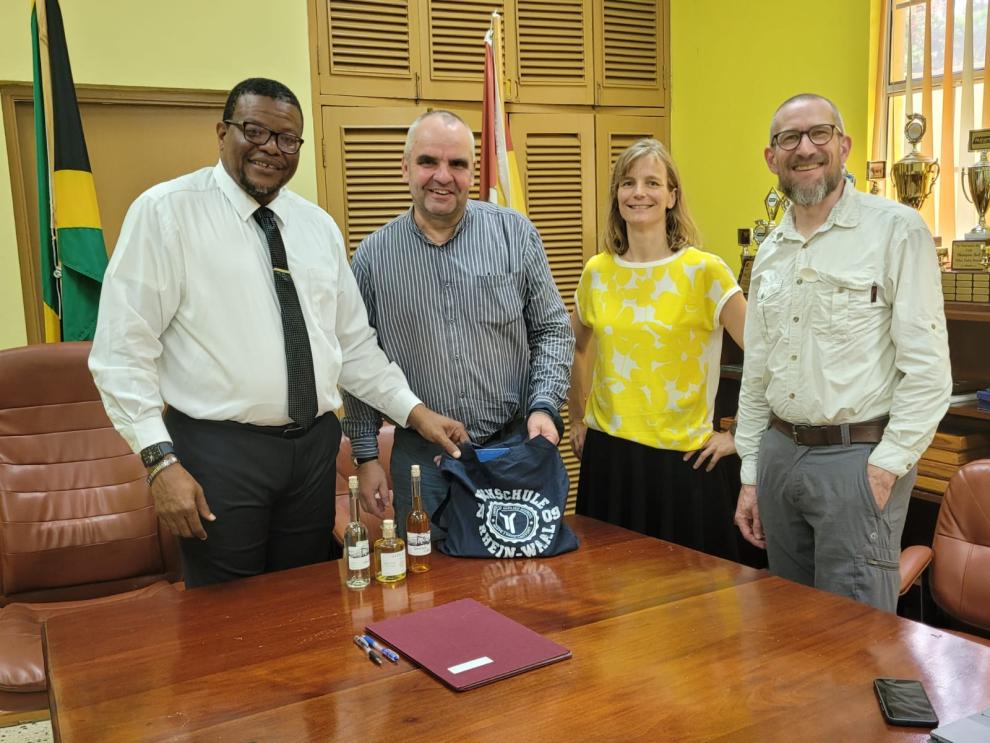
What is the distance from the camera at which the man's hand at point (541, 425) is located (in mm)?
2039

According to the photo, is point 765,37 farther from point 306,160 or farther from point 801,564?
point 801,564

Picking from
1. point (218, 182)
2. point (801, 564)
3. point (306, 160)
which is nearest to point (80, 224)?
point (306, 160)

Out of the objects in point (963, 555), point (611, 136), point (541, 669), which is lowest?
point (963, 555)

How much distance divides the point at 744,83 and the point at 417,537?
3.08m

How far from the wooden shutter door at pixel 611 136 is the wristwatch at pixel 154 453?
9.65 ft

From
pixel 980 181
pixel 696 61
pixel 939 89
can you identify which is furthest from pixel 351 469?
pixel 696 61

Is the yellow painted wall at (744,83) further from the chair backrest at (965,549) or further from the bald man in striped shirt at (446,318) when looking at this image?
the bald man in striped shirt at (446,318)

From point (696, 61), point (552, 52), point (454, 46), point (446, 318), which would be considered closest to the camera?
point (446, 318)

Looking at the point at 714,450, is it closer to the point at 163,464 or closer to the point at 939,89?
the point at 163,464

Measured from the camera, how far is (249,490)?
188 centimetres

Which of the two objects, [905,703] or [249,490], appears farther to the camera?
[249,490]

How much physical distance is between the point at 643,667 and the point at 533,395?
97 cm

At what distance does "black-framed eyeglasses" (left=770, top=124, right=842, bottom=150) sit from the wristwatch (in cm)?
149

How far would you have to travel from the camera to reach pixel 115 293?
1.78 m
